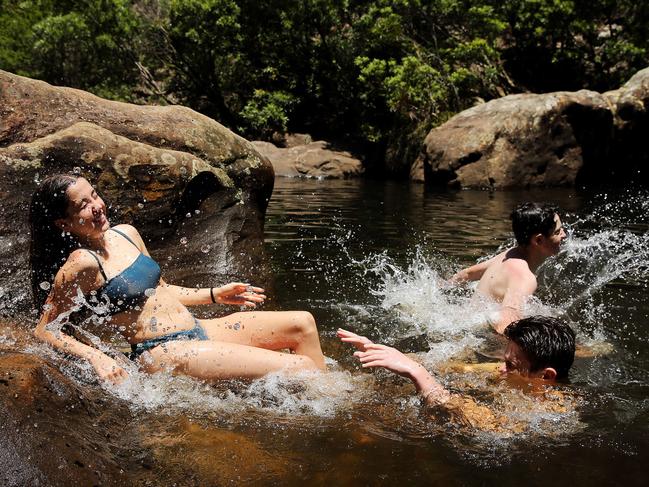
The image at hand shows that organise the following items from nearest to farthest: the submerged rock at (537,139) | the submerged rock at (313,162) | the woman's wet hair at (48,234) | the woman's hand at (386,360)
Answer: the woman's hand at (386,360), the woman's wet hair at (48,234), the submerged rock at (537,139), the submerged rock at (313,162)

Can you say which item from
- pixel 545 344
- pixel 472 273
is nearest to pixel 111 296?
pixel 545 344

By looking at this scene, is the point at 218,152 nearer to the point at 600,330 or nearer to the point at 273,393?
the point at 273,393

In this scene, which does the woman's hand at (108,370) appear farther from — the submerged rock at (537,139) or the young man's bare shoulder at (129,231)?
the submerged rock at (537,139)

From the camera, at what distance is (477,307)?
6.06 meters

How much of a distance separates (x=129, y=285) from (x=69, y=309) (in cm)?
38

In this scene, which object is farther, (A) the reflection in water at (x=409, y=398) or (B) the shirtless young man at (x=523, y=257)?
(B) the shirtless young man at (x=523, y=257)

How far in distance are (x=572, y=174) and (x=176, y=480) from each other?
727 inches

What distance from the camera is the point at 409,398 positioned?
4211mm

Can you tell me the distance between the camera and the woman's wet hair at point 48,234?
12.7ft

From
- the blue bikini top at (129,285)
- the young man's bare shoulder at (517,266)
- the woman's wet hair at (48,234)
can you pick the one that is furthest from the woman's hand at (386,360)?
the young man's bare shoulder at (517,266)

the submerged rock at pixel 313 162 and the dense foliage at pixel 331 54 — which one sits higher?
the dense foliage at pixel 331 54

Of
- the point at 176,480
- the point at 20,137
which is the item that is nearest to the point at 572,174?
the point at 20,137

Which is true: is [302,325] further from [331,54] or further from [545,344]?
[331,54]

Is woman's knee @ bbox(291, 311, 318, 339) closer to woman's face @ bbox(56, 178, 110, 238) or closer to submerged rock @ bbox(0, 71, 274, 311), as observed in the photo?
woman's face @ bbox(56, 178, 110, 238)
